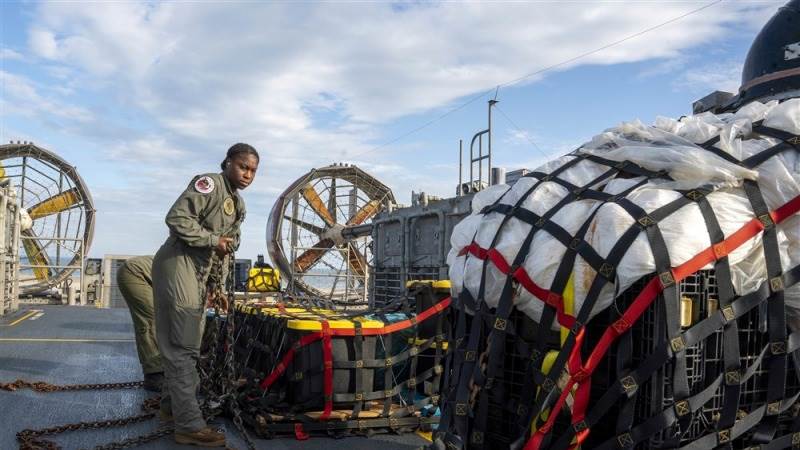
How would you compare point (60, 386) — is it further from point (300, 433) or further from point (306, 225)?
point (306, 225)

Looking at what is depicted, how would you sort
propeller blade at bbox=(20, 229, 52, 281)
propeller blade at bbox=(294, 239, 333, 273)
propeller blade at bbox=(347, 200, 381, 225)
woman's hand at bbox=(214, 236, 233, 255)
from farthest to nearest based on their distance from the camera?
propeller blade at bbox=(347, 200, 381, 225)
propeller blade at bbox=(294, 239, 333, 273)
propeller blade at bbox=(20, 229, 52, 281)
woman's hand at bbox=(214, 236, 233, 255)

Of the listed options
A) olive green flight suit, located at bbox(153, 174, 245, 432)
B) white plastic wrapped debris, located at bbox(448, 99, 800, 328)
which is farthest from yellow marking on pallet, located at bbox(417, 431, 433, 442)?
white plastic wrapped debris, located at bbox(448, 99, 800, 328)

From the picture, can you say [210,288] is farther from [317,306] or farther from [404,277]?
[404,277]

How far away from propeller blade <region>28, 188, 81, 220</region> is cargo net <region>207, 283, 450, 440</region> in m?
18.5

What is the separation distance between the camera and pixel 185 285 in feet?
13.2

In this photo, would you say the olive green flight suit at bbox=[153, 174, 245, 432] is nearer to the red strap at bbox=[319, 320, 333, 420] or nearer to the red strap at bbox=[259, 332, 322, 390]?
the red strap at bbox=[259, 332, 322, 390]

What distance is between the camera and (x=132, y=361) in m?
6.92

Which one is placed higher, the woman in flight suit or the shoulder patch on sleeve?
the shoulder patch on sleeve

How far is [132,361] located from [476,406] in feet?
17.0

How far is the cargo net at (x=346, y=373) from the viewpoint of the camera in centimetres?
438

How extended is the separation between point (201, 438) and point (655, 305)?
2.85 meters

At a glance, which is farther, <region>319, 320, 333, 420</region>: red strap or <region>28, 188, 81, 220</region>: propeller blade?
<region>28, 188, 81, 220</region>: propeller blade

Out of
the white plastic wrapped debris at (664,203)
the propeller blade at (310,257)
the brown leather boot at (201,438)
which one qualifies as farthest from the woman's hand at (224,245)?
the propeller blade at (310,257)

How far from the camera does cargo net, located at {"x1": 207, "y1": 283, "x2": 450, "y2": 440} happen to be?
438 cm
